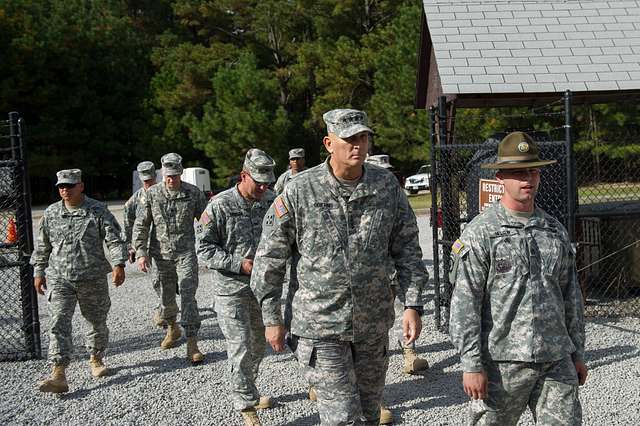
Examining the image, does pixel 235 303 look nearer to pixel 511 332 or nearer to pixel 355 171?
pixel 355 171

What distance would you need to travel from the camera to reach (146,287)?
37.9 ft

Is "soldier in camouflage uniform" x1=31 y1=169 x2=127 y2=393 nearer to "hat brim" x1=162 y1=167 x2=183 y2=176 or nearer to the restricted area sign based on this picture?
"hat brim" x1=162 y1=167 x2=183 y2=176

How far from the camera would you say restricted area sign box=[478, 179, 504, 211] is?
6.59 metres

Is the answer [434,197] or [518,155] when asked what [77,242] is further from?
[518,155]

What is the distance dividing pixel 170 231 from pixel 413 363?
116 inches

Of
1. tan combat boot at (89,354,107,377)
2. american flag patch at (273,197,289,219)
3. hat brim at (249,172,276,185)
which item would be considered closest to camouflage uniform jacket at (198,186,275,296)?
hat brim at (249,172,276,185)

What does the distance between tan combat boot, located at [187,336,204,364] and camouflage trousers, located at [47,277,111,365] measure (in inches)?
31.3

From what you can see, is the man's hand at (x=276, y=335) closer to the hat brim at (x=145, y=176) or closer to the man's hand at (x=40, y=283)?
the man's hand at (x=40, y=283)

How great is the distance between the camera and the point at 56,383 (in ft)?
19.6

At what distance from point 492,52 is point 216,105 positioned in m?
29.3

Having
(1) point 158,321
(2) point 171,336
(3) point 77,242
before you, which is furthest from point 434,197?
(1) point 158,321

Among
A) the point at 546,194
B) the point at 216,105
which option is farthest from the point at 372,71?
the point at 546,194

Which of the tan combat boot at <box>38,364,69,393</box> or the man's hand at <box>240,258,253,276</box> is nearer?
the man's hand at <box>240,258,253,276</box>

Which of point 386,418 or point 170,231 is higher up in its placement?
point 170,231
